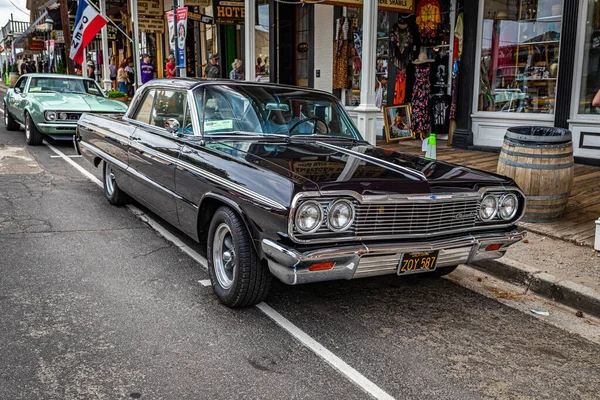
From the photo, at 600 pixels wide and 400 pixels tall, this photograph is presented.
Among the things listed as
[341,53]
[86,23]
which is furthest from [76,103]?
[341,53]

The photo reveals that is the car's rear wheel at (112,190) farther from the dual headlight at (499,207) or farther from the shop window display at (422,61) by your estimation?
the shop window display at (422,61)

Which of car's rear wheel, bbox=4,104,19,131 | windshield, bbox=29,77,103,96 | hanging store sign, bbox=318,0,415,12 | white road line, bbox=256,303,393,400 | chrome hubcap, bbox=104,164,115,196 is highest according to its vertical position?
hanging store sign, bbox=318,0,415,12

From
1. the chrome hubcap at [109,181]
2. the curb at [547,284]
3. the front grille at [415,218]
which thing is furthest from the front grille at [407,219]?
the chrome hubcap at [109,181]

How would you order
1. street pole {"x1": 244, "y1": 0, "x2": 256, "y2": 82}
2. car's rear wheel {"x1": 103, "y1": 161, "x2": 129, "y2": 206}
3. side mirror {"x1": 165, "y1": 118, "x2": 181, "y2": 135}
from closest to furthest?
side mirror {"x1": 165, "y1": 118, "x2": 181, "y2": 135} → car's rear wheel {"x1": 103, "y1": 161, "x2": 129, "y2": 206} → street pole {"x1": 244, "y1": 0, "x2": 256, "y2": 82}

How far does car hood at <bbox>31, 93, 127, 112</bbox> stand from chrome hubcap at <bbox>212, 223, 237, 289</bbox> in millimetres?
8047

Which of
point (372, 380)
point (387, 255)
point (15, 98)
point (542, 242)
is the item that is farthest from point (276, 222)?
point (15, 98)

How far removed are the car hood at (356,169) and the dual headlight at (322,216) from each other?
4.2 inches

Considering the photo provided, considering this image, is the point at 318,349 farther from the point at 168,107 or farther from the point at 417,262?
the point at 168,107

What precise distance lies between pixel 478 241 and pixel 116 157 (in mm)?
4173

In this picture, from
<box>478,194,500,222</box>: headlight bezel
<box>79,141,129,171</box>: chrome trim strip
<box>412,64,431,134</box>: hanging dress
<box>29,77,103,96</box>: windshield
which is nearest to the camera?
<box>478,194,500,222</box>: headlight bezel

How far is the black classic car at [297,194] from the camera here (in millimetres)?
3479

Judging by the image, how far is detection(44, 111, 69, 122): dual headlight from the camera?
36.9 ft

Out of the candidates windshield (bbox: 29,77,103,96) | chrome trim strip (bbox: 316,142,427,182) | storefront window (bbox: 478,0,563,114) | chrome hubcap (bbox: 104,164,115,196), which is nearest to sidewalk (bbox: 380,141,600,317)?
chrome trim strip (bbox: 316,142,427,182)

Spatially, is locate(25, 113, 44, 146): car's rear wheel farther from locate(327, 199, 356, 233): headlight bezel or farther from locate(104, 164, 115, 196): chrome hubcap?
locate(327, 199, 356, 233): headlight bezel
